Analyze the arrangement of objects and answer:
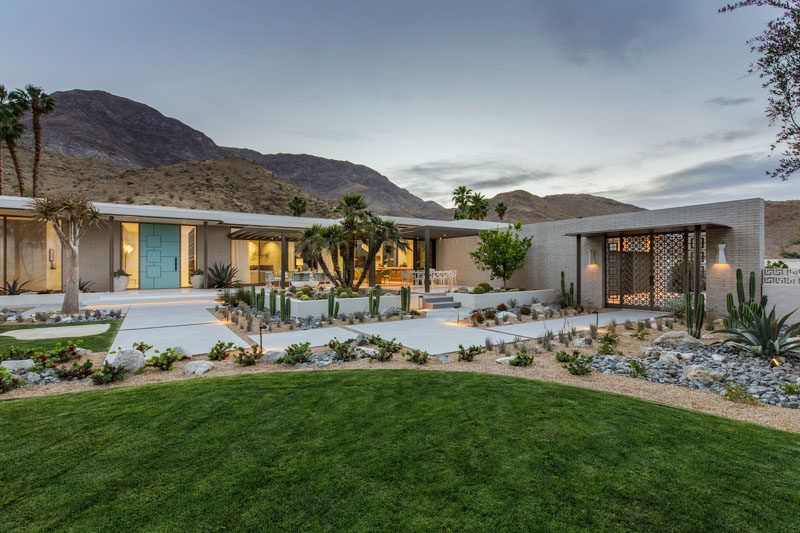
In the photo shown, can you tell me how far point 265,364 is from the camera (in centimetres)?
570

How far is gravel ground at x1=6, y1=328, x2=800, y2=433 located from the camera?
3896mm

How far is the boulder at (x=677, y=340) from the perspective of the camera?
6.94m

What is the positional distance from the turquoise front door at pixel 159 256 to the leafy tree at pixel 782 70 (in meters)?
19.6

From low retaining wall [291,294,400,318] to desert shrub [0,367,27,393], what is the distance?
6.25 m

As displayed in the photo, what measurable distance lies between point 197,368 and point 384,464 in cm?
373

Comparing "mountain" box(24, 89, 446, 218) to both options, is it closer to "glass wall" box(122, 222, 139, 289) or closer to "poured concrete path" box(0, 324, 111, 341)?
"glass wall" box(122, 222, 139, 289)

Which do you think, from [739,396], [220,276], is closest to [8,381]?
[739,396]

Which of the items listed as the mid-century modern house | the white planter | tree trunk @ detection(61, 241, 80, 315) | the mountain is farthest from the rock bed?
the mountain

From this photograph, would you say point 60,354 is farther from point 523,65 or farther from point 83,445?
point 523,65

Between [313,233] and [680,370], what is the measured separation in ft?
35.3

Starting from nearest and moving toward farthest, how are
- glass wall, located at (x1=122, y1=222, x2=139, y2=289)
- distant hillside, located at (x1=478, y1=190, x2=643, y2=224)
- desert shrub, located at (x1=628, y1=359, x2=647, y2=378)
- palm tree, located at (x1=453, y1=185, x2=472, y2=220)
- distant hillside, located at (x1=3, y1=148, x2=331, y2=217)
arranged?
1. desert shrub, located at (x1=628, y1=359, x2=647, y2=378)
2. glass wall, located at (x1=122, y1=222, x2=139, y2=289)
3. palm tree, located at (x1=453, y1=185, x2=472, y2=220)
4. distant hillside, located at (x1=3, y1=148, x2=331, y2=217)
5. distant hillside, located at (x1=478, y1=190, x2=643, y2=224)

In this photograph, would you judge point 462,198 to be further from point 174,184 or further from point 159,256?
point 174,184

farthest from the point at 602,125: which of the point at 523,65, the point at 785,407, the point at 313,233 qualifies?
the point at 785,407

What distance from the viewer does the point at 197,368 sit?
5258 mm
